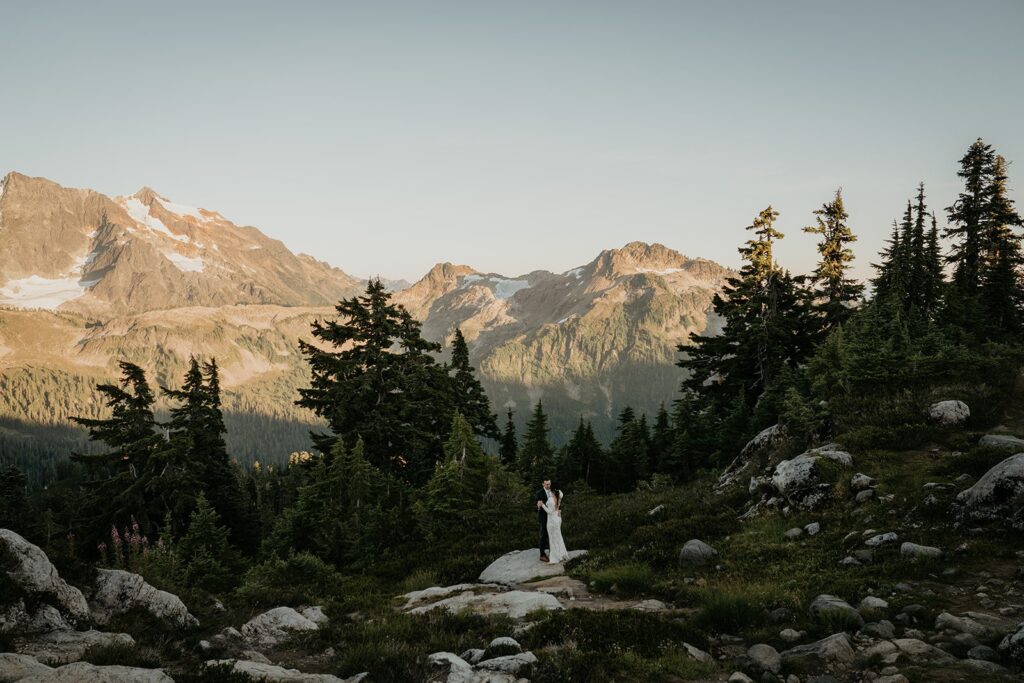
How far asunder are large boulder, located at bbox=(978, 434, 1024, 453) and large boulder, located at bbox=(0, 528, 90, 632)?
19802 millimetres

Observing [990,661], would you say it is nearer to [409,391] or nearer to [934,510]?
[934,510]

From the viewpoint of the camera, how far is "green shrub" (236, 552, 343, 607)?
1430cm

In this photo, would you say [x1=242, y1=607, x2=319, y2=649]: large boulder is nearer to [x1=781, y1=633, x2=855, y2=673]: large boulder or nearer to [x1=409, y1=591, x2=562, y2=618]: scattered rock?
[x1=409, y1=591, x2=562, y2=618]: scattered rock

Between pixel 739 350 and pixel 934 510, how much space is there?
29133 millimetres

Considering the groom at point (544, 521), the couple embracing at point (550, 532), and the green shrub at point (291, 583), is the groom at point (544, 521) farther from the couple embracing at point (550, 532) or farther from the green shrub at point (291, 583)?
the green shrub at point (291, 583)

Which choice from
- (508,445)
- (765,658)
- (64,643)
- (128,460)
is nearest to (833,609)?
(765,658)

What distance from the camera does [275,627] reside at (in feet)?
36.4

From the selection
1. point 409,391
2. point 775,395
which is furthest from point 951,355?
point 409,391

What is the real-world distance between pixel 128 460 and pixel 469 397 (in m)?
23.9

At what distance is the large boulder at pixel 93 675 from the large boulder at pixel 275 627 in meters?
4.34

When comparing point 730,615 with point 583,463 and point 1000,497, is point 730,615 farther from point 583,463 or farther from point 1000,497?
point 583,463

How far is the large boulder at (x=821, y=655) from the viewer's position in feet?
24.8

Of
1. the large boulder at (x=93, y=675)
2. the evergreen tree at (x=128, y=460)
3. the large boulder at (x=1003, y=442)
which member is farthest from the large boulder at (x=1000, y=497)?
the evergreen tree at (x=128, y=460)

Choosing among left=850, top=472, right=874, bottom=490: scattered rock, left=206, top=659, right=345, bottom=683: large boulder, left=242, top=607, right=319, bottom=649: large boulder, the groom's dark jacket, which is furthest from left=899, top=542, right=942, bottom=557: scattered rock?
left=242, top=607, right=319, bottom=649: large boulder
